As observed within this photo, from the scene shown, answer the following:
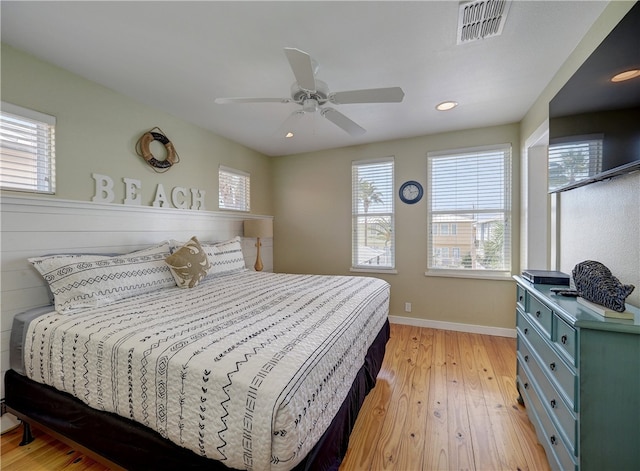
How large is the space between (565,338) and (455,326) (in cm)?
243

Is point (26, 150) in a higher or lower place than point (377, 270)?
higher

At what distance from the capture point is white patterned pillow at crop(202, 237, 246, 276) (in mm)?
2803

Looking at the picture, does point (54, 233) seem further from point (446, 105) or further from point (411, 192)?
point (411, 192)

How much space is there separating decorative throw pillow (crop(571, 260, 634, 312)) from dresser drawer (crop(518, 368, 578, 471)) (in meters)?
0.67

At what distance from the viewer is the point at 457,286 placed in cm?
349

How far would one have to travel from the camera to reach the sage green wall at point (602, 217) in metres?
1.35

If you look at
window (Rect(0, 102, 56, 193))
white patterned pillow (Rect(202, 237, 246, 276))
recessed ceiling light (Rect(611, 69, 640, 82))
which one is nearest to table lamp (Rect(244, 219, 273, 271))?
white patterned pillow (Rect(202, 237, 246, 276))

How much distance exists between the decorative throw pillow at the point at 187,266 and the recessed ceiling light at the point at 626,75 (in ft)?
9.57

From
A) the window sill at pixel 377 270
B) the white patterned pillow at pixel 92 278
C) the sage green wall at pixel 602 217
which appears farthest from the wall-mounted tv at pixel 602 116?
the white patterned pillow at pixel 92 278

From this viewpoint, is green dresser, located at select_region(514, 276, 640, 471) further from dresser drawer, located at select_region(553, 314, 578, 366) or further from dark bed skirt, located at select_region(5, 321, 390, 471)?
dark bed skirt, located at select_region(5, 321, 390, 471)

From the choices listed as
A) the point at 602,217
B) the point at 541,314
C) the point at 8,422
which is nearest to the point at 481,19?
the point at 602,217

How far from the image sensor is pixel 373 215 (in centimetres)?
396

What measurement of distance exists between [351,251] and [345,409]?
277cm

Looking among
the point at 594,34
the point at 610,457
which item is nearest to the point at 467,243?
the point at 594,34
